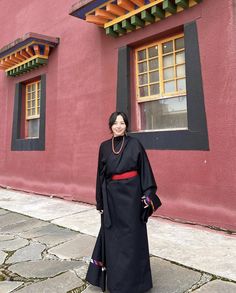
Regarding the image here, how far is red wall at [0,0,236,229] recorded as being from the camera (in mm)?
4398

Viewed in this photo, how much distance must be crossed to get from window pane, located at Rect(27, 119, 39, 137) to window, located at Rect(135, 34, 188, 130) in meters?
3.84

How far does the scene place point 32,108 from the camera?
8.81 m

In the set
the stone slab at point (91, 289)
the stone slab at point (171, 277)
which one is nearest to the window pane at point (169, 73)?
the stone slab at point (171, 277)

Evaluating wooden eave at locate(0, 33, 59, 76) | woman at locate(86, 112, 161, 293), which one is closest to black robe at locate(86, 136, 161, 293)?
woman at locate(86, 112, 161, 293)

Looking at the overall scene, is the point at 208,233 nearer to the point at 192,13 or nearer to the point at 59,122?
the point at 192,13

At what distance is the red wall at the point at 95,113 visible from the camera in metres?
4.40

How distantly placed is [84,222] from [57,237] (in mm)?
745

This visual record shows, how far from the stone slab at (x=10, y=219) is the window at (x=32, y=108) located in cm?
308

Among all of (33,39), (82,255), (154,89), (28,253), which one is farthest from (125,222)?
(33,39)

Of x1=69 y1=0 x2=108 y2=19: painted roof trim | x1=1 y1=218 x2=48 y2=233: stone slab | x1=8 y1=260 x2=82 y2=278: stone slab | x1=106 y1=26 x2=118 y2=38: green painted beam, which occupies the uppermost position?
x1=69 y1=0 x2=108 y2=19: painted roof trim

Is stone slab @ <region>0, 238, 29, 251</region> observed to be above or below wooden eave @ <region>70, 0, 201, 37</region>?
below

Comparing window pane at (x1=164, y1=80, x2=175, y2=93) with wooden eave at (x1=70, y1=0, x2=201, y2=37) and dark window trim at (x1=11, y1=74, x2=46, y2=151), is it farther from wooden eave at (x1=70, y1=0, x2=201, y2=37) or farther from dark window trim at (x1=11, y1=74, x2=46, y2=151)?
dark window trim at (x1=11, y1=74, x2=46, y2=151)

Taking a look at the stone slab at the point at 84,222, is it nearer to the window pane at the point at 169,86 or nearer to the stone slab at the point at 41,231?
the stone slab at the point at 41,231

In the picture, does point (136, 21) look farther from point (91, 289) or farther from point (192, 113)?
point (91, 289)
